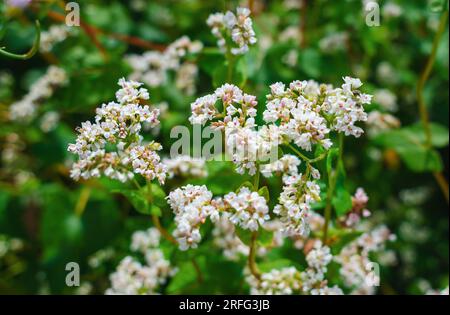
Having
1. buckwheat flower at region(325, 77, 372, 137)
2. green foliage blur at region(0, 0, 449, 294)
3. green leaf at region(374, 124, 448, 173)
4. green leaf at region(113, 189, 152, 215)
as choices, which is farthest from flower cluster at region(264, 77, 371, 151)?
green leaf at region(374, 124, 448, 173)

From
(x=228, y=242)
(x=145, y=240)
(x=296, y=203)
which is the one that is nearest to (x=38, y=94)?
(x=145, y=240)

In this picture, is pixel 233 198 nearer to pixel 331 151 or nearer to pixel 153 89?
pixel 331 151

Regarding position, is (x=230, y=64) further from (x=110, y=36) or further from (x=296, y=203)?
(x=110, y=36)

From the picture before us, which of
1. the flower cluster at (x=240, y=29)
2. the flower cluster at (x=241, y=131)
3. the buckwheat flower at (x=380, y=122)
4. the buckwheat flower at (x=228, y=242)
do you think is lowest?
the buckwheat flower at (x=228, y=242)

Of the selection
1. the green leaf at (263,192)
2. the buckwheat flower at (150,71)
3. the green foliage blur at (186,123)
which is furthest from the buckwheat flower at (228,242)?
the buckwheat flower at (150,71)

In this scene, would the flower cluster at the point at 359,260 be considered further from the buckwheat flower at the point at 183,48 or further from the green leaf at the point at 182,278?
the buckwheat flower at the point at 183,48

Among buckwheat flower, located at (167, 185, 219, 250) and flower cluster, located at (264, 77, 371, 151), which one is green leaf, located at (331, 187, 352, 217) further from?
buckwheat flower, located at (167, 185, 219, 250)

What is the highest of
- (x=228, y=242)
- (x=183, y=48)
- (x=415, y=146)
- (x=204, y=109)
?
(x=183, y=48)
